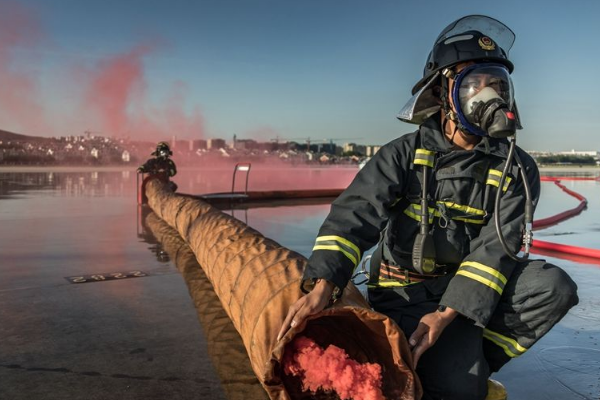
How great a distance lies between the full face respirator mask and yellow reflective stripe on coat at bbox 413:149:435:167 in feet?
0.59

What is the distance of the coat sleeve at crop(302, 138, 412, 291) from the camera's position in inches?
70.6

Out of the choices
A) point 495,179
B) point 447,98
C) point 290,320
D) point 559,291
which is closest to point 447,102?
point 447,98

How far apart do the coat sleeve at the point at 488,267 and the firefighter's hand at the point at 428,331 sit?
5cm

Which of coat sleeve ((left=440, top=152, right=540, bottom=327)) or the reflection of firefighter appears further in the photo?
the reflection of firefighter

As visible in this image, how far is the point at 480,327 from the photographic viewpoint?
6.51 feet

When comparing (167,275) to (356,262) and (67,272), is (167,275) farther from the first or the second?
(356,262)

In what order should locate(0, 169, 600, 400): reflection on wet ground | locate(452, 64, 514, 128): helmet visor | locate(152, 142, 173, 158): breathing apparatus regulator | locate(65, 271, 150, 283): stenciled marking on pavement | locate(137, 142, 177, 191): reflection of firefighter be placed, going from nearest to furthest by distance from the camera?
locate(452, 64, 514, 128): helmet visor, locate(0, 169, 600, 400): reflection on wet ground, locate(65, 271, 150, 283): stenciled marking on pavement, locate(137, 142, 177, 191): reflection of firefighter, locate(152, 142, 173, 158): breathing apparatus regulator

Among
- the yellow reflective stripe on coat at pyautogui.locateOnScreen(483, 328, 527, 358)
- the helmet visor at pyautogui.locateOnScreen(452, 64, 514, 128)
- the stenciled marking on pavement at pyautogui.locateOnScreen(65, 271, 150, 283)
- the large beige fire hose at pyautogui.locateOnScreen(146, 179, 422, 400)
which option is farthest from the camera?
the stenciled marking on pavement at pyautogui.locateOnScreen(65, 271, 150, 283)

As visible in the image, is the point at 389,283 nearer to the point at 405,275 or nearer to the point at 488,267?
the point at 405,275

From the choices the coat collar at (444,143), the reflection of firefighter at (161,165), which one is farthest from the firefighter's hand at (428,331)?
the reflection of firefighter at (161,165)

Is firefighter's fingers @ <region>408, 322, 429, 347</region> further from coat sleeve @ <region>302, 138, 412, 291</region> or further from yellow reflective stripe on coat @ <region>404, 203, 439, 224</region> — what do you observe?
yellow reflective stripe on coat @ <region>404, 203, 439, 224</region>

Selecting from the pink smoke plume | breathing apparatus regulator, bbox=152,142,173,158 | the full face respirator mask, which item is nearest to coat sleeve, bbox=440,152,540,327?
the full face respirator mask

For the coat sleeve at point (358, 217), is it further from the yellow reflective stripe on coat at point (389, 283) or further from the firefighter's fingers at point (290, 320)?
the yellow reflective stripe on coat at point (389, 283)

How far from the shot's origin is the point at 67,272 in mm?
4188
